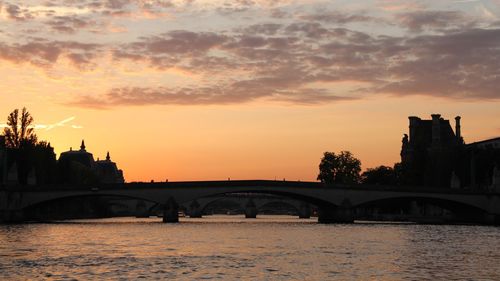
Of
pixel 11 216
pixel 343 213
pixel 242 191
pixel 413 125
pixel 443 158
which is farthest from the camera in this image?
pixel 413 125

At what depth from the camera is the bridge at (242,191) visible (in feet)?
390

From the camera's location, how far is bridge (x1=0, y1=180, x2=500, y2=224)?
118812 millimetres

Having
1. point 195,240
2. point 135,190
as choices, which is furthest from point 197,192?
point 195,240

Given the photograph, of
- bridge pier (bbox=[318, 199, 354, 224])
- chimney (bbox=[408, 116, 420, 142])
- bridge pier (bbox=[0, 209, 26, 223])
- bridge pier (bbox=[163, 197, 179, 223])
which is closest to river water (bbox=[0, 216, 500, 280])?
bridge pier (bbox=[0, 209, 26, 223])

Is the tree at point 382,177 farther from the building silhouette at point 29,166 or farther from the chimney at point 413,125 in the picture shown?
the building silhouette at point 29,166

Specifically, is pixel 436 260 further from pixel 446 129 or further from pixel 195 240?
pixel 446 129

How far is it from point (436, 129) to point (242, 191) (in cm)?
6192

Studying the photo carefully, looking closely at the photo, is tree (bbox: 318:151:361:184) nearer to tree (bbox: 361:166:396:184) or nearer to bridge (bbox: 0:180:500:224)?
tree (bbox: 361:166:396:184)

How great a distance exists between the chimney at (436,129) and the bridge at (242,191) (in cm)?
4268

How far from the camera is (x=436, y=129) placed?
554ft

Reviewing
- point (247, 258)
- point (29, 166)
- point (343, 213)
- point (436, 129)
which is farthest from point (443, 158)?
point (247, 258)

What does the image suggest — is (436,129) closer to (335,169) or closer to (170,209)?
(335,169)

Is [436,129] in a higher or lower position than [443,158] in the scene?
higher

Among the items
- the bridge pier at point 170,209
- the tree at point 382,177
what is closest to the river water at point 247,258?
the bridge pier at point 170,209
